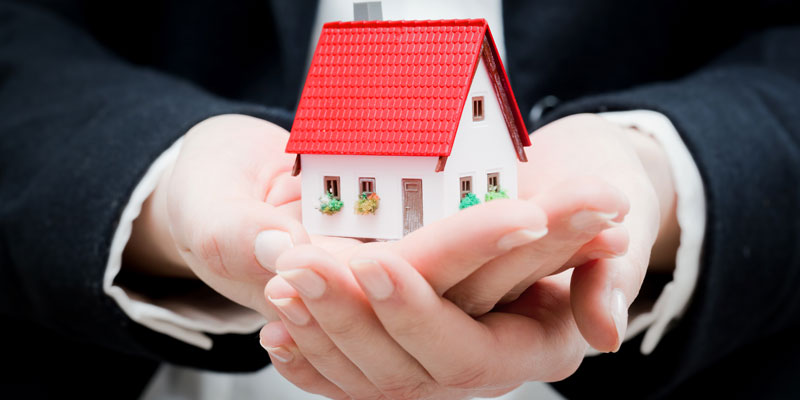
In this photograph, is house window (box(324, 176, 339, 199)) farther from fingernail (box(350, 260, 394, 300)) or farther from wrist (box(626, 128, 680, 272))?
wrist (box(626, 128, 680, 272))

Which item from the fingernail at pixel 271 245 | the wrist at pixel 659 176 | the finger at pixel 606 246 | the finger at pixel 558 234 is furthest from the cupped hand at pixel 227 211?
the wrist at pixel 659 176

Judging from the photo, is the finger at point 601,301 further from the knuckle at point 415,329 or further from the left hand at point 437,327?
the knuckle at point 415,329

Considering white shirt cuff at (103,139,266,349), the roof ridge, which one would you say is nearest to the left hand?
the roof ridge

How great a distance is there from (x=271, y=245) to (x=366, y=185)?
33cm

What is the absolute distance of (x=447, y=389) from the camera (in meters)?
0.98

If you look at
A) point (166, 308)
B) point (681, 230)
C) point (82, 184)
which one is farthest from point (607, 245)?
point (82, 184)

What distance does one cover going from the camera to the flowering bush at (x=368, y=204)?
3.77ft

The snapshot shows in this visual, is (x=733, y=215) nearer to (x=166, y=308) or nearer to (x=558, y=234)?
(x=558, y=234)

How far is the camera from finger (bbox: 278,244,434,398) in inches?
30.2

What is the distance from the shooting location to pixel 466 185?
1.16 metres

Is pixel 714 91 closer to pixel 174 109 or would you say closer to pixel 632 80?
pixel 632 80

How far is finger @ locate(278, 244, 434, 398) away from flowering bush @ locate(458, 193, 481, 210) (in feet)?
0.90

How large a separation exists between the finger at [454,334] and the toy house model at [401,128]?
0.26 m

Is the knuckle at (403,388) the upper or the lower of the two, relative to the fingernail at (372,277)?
lower
